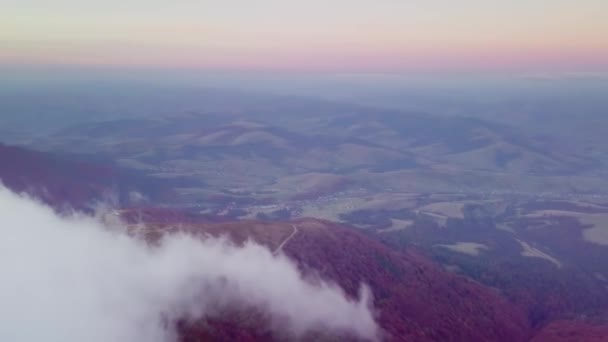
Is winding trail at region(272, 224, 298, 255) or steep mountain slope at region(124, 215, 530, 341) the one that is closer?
steep mountain slope at region(124, 215, 530, 341)

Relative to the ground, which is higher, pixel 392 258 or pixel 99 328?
pixel 99 328

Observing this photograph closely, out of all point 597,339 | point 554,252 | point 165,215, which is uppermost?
point 165,215

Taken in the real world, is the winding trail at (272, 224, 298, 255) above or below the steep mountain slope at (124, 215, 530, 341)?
above

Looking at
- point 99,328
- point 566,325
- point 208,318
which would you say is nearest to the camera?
point 99,328

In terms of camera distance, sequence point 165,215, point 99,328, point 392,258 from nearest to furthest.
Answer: point 99,328 < point 392,258 < point 165,215

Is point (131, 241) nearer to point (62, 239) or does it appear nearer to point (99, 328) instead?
point (62, 239)

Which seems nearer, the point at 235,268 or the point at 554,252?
the point at 235,268

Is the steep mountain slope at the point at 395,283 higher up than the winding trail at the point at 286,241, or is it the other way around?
the winding trail at the point at 286,241

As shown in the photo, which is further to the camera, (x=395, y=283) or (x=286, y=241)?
(x=395, y=283)

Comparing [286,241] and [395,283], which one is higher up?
[286,241]

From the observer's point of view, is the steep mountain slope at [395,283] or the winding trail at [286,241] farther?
the winding trail at [286,241]

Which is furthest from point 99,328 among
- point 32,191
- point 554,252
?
point 554,252
